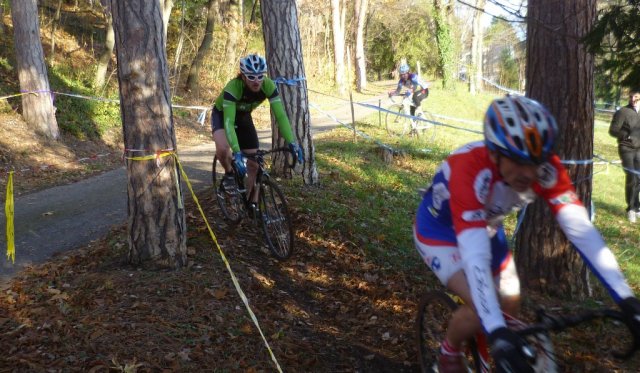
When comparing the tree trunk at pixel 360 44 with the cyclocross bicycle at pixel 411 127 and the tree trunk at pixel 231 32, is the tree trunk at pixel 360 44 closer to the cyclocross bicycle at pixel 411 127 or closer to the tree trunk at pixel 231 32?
the tree trunk at pixel 231 32

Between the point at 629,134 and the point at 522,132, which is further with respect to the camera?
the point at 629,134

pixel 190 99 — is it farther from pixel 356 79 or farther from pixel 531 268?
pixel 356 79

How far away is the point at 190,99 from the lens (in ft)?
74.2

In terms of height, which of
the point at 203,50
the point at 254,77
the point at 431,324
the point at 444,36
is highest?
the point at 444,36

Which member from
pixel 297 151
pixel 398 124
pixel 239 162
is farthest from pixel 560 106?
pixel 398 124

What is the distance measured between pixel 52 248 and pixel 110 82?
14.2 metres

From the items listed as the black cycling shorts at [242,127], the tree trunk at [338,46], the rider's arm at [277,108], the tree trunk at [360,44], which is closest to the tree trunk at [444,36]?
the tree trunk at [338,46]

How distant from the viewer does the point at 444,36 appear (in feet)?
99.2

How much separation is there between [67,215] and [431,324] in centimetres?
604

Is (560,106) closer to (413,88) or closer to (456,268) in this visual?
(456,268)

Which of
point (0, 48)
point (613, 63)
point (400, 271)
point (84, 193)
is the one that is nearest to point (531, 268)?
point (400, 271)

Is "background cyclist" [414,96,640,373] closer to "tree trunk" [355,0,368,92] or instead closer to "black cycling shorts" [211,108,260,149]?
"black cycling shorts" [211,108,260,149]

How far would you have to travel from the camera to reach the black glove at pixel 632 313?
2510 mm

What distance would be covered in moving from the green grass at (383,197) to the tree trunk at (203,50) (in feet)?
27.6
